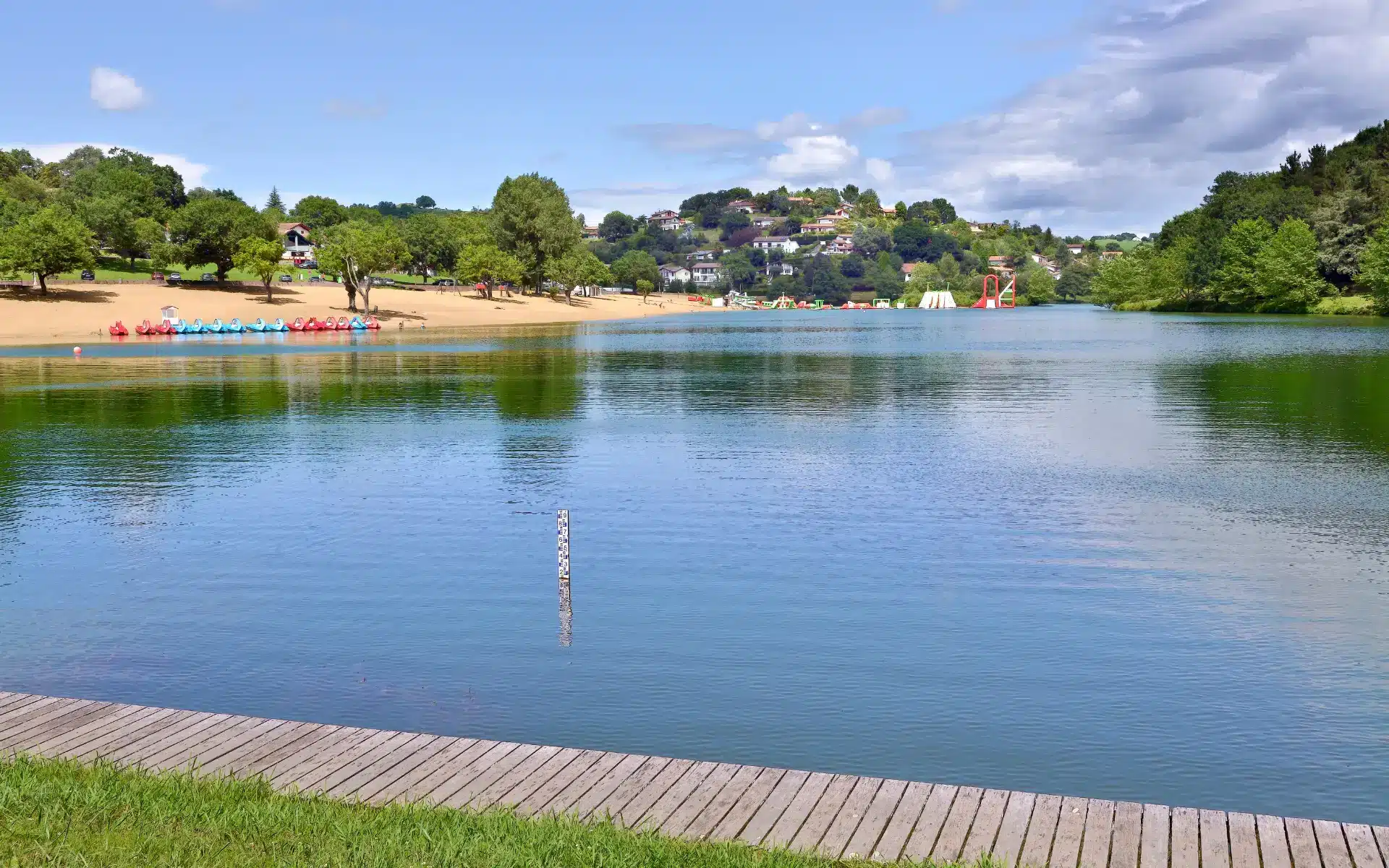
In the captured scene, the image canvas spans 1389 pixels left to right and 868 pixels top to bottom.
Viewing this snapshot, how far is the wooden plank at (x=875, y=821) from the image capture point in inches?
371

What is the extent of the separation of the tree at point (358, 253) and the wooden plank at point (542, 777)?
134823mm

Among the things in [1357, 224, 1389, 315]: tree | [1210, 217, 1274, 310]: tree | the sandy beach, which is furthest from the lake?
[1210, 217, 1274, 310]: tree

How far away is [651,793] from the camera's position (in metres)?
10.6

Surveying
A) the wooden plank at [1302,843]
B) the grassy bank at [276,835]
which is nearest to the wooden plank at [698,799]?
the grassy bank at [276,835]

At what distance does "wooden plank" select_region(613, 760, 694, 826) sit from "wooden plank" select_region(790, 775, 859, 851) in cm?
131

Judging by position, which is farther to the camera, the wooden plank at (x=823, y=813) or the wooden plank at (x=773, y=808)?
the wooden plank at (x=773, y=808)

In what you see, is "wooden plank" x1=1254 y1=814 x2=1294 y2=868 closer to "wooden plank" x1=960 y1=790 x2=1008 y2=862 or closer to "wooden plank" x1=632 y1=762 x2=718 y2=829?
"wooden plank" x1=960 y1=790 x2=1008 y2=862

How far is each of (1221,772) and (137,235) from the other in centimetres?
17089

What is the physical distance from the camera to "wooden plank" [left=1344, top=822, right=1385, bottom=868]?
9.21 metres

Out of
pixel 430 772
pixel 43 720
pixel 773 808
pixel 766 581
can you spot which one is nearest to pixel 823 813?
pixel 773 808

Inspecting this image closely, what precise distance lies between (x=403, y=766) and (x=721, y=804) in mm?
3042

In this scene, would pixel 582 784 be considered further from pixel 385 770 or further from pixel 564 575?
pixel 564 575

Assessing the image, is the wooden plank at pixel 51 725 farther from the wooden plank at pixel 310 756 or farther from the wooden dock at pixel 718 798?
the wooden plank at pixel 310 756

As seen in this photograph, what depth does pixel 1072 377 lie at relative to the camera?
6525 cm
